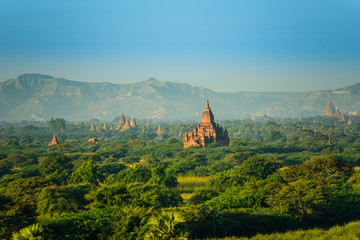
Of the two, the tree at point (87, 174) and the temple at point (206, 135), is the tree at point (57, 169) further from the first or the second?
the temple at point (206, 135)

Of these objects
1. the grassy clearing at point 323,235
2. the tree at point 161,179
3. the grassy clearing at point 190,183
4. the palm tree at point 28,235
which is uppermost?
the palm tree at point 28,235

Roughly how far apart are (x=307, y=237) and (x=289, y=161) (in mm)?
53396

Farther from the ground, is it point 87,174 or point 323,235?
point 323,235

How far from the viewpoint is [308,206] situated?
3969cm

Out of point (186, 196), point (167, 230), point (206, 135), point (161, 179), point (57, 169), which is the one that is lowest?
point (186, 196)

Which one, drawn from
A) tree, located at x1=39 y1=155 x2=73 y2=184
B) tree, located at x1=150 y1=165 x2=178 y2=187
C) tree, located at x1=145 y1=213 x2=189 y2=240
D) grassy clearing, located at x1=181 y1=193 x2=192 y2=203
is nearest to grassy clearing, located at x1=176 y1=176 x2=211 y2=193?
tree, located at x1=150 y1=165 x2=178 y2=187

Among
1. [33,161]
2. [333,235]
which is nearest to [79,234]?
[333,235]

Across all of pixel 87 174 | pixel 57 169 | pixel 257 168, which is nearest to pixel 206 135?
pixel 257 168

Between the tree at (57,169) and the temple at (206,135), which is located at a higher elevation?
the temple at (206,135)

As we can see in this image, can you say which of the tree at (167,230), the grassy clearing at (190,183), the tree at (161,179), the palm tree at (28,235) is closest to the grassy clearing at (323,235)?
the tree at (167,230)

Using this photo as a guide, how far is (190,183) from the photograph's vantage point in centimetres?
6438

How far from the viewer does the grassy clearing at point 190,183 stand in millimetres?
60281

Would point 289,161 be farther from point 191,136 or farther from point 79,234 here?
point 79,234

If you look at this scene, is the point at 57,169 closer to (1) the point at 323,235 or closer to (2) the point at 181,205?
(2) the point at 181,205
